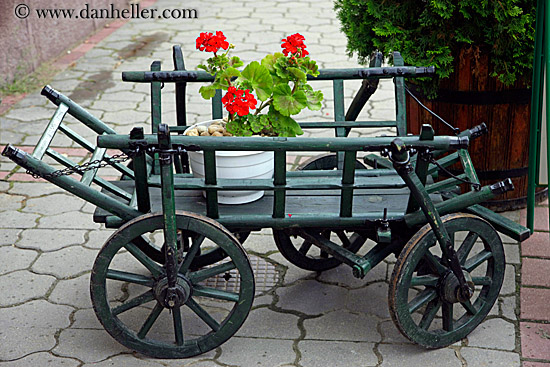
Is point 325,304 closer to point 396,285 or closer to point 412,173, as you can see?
point 396,285

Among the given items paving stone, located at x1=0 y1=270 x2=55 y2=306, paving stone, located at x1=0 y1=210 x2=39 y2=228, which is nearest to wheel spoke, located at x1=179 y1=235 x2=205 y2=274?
paving stone, located at x1=0 y1=270 x2=55 y2=306

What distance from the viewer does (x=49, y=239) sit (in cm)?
390

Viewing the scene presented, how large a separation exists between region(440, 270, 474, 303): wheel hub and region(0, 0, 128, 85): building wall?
14.6ft

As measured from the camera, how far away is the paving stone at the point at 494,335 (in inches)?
119

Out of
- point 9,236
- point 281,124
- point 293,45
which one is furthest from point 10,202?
point 293,45

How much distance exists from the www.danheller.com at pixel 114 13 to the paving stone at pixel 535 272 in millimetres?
4772

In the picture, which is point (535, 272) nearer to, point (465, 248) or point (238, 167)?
point (465, 248)

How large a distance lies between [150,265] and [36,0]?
4.46m

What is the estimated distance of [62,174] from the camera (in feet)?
8.75

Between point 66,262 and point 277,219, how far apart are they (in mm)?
1405

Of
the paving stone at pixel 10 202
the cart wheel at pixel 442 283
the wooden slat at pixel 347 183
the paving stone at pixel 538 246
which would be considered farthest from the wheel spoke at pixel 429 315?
the paving stone at pixel 10 202

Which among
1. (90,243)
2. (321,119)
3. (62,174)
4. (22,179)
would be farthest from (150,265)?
(321,119)

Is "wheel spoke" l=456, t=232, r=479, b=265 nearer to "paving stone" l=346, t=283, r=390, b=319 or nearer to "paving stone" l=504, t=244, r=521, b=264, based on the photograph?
"paving stone" l=346, t=283, r=390, b=319

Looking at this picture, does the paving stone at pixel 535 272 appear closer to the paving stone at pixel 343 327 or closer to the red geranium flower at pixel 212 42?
the paving stone at pixel 343 327
